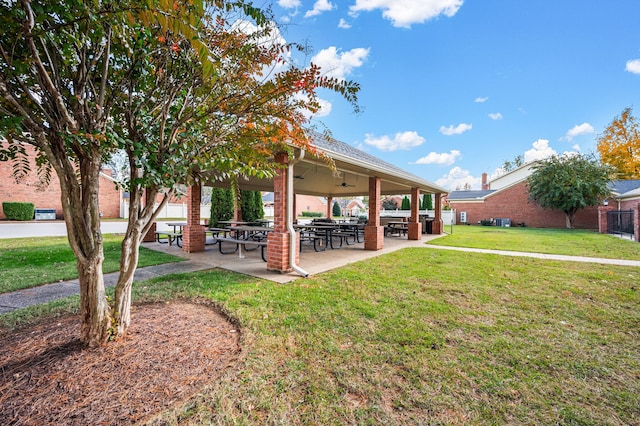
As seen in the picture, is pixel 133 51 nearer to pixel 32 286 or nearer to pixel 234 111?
pixel 234 111

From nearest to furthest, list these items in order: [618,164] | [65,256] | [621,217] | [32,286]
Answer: [32,286], [65,256], [621,217], [618,164]

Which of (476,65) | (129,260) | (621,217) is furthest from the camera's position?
(621,217)

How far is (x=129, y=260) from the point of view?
2.82 m

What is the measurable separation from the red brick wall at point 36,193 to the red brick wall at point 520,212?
33.1m

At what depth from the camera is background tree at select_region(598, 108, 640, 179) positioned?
90.1 ft

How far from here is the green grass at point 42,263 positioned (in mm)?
5355

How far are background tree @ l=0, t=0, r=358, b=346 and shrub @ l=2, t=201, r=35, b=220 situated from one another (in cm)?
2607

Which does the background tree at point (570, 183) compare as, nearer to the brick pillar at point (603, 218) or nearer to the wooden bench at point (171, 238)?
the brick pillar at point (603, 218)

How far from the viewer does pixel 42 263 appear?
22.7ft

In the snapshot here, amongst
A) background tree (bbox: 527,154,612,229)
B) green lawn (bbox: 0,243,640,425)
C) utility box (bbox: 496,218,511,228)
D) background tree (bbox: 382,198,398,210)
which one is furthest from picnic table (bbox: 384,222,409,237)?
background tree (bbox: 382,198,398,210)

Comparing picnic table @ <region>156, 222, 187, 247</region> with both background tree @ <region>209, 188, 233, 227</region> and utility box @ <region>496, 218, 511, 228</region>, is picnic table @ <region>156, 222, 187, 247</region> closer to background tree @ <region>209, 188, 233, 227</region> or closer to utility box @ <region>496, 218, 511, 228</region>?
background tree @ <region>209, 188, 233, 227</region>

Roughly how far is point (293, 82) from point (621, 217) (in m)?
22.9

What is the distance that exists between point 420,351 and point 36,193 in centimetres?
2856

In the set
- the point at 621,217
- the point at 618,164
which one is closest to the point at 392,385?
the point at 621,217
